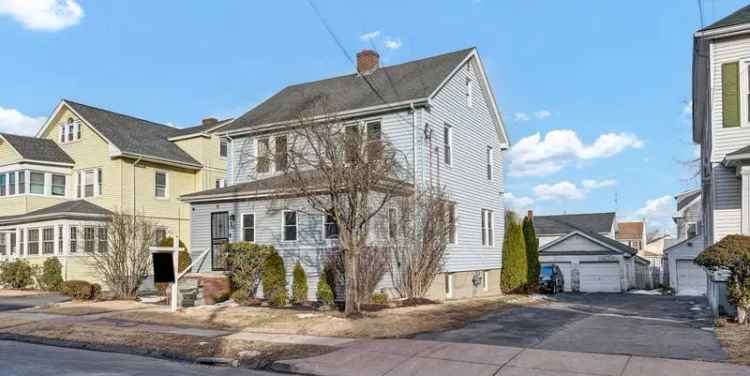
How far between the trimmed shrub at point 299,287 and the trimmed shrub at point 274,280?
41 centimetres

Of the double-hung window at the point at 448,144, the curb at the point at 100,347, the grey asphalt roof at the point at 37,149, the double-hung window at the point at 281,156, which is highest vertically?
the grey asphalt roof at the point at 37,149

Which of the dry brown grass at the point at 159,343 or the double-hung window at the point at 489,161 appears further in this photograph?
the double-hung window at the point at 489,161

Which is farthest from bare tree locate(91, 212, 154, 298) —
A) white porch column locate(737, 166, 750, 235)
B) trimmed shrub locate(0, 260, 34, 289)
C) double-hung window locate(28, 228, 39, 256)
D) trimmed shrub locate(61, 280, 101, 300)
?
white porch column locate(737, 166, 750, 235)

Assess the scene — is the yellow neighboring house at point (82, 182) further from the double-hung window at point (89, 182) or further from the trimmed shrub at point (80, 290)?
the trimmed shrub at point (80, 290)

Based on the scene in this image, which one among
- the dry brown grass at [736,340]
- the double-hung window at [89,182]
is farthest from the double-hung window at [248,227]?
the dry brown grass at [736,340]

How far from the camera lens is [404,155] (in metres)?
21.2

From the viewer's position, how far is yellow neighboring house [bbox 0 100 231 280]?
29312 millimetres

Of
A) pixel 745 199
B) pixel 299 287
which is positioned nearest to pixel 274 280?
pixel 299 287

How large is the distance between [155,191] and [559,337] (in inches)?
1019

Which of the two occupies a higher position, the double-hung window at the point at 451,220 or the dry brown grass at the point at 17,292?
the double-hung window at the point at 451,220

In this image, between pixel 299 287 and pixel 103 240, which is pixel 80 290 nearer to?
pixel 103 240

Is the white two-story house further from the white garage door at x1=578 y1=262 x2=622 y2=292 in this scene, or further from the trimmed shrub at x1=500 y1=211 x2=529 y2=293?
the white garage door at x1=578 y1=262 x2=622 y2=292

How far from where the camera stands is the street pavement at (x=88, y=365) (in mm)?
9695

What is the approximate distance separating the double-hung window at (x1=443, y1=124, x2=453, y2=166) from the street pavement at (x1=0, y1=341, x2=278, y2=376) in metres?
14.6
